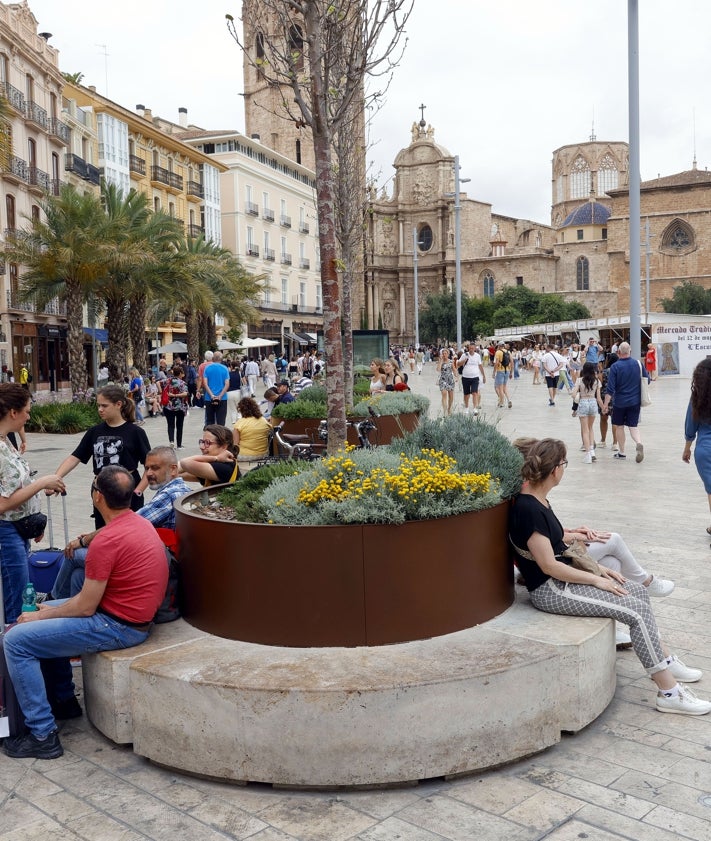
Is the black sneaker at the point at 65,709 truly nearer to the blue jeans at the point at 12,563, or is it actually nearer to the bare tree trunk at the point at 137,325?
the blue jeans at the point at 12,563

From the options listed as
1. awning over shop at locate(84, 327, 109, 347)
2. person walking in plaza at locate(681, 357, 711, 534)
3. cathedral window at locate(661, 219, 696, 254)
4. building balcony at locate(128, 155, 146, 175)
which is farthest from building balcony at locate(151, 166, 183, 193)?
cathedral window at locate(661, 219, 696, 254)

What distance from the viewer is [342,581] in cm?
401

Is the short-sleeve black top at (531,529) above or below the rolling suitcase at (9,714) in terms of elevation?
above

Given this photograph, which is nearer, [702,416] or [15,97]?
[702,416]

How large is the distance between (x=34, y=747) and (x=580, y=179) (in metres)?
119

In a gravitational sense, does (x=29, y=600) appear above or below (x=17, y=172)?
below

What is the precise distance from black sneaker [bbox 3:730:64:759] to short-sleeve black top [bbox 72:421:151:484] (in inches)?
97.2

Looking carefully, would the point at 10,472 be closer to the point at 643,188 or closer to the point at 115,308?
the point at 115,308

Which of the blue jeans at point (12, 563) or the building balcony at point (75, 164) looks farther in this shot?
the building balcony at point (75, 164)

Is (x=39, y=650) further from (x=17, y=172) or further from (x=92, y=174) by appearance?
(x=92, y=174)

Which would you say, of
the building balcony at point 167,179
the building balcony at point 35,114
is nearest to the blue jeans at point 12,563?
the building balcony at point 35,114

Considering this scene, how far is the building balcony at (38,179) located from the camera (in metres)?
34.6

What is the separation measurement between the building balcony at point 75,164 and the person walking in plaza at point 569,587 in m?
39.4

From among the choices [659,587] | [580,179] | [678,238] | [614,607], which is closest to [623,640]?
[659,587]
